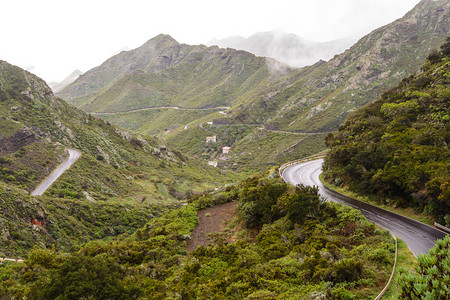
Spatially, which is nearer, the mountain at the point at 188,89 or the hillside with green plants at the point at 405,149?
the hillside with green plants at the point at 405,149

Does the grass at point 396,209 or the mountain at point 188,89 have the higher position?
the mountain at point 188,89

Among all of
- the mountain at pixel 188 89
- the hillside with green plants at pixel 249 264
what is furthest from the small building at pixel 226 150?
the hillside with green plants at pixel 249 264

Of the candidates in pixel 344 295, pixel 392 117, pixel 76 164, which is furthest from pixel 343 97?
pixel 344 295

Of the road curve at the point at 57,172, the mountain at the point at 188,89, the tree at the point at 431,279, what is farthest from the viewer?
the mountain at the point at 188,89

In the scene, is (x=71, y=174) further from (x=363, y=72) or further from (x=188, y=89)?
(x=188, y=89)

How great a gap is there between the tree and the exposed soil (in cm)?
1551

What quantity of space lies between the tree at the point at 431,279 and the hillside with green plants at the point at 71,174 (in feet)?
80.3

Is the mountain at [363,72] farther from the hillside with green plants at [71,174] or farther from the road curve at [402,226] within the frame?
the road curve at [402,226]

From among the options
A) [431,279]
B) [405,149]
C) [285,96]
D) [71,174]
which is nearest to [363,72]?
[285,96]

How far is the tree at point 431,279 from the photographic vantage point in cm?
580

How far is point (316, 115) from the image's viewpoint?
311 feet

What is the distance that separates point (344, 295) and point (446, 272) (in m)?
4.07

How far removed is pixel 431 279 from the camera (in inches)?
246

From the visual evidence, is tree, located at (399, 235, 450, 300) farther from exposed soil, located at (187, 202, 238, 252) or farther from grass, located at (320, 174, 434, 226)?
exposed soil, located at (187, 202, 238, 252)
